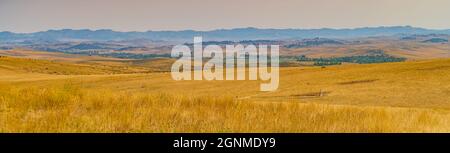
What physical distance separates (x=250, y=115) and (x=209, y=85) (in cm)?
3666

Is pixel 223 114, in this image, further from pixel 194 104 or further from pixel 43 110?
pixel 43 110

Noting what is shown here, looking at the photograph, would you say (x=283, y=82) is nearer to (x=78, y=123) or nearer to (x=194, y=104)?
(x=194, y=104)

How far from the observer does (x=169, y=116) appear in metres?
11.2

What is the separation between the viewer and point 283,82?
4650cm

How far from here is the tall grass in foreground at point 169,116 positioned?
32.3ft

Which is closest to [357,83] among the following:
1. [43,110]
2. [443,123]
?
[443,123]

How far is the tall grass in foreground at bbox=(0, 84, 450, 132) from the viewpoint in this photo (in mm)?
9836

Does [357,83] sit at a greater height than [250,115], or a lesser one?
lesser
